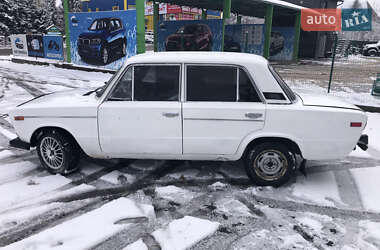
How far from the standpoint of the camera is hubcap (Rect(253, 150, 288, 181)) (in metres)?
4.25

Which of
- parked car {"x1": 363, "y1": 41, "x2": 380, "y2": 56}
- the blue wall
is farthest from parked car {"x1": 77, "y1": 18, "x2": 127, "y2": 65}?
parked car {"x1": 363, "y1": 41, "x2": 380, "y2": 56}

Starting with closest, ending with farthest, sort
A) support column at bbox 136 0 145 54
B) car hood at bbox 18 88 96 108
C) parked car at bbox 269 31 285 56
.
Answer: car hood at bbox 18 88 96 108
support column at bbox 136 0 145 54
parked car at bbox 269 31 285 56

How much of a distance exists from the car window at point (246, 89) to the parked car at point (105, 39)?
11537 millimetres

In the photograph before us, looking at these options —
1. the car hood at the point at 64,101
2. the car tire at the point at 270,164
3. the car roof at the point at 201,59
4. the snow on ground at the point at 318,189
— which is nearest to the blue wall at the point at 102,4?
the car hood at the point at 64,101

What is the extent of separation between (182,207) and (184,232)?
0.52m

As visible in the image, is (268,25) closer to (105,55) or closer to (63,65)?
(105,55)

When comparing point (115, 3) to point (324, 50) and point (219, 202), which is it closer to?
point (219, 202)

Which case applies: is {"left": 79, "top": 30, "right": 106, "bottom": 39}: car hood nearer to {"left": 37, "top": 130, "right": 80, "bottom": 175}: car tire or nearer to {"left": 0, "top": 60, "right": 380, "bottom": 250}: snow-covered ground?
{"left": 0, "top": 60, "right": 380, "bottom": 250}: snow-covered ground

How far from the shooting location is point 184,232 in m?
3.34

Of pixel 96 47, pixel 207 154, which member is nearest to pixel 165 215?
pixel 207 154

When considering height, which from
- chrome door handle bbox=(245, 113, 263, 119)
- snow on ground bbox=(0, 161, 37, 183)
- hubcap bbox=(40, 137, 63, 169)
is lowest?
snow on ground bbox=(0, 161, 37, 183)

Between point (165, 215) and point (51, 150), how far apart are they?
215 centimetres

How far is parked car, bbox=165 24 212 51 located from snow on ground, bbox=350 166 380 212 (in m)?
14.9

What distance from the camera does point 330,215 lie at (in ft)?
12.2
